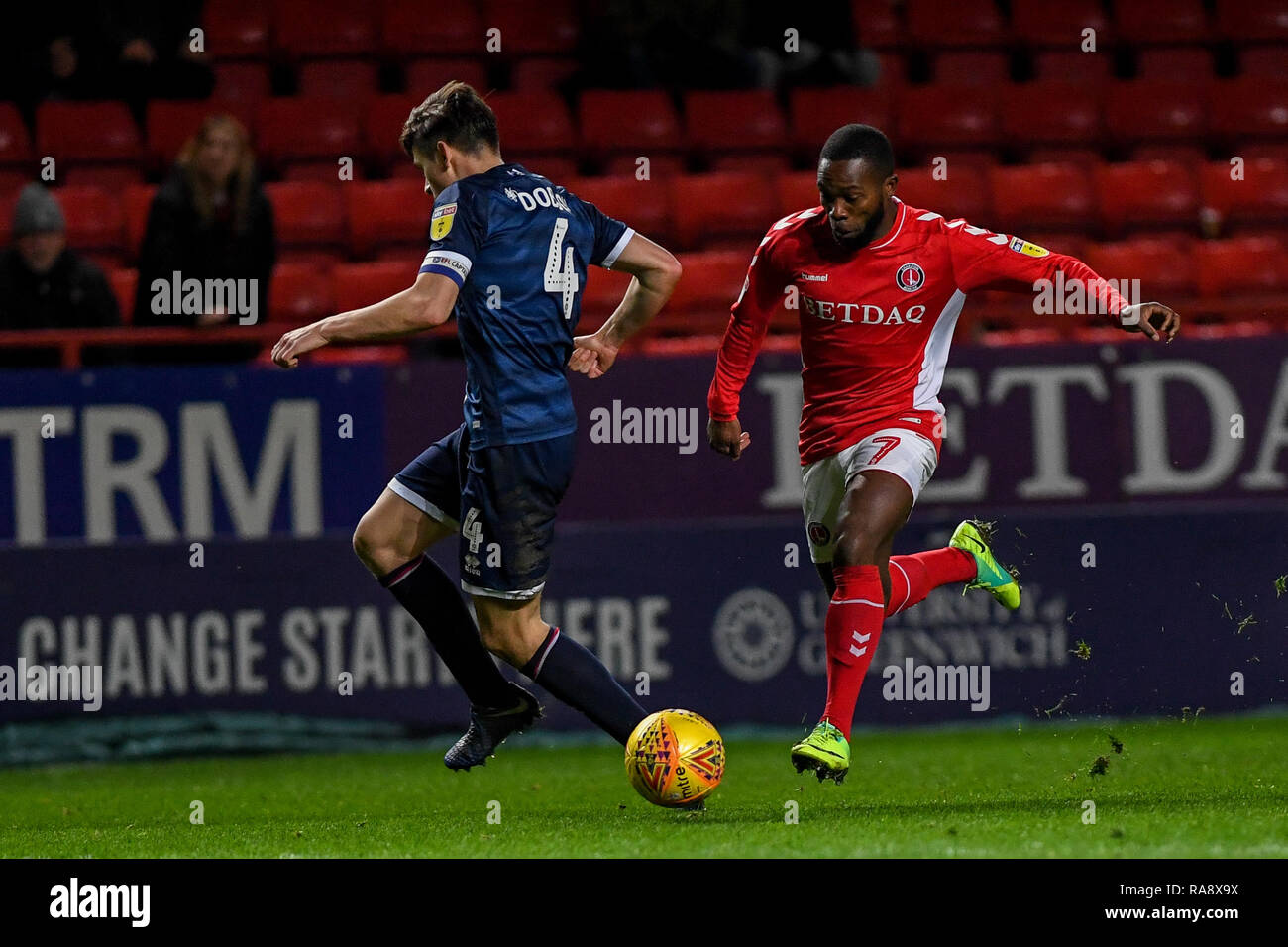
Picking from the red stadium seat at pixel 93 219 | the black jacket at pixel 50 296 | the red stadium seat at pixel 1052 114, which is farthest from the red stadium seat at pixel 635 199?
the black jacket at pixel 50 296

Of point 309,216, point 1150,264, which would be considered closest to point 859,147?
point 1150,264

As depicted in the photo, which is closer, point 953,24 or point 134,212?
point 134,212

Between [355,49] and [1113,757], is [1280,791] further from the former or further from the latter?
[355,49]

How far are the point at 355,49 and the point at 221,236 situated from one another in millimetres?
3476

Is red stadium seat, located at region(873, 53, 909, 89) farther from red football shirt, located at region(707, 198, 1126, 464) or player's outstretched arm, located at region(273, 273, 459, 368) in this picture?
player's outstretched arm, located at region(273, 273, 459, 368)

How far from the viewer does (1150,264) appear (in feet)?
34.8

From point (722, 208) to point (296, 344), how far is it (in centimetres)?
588

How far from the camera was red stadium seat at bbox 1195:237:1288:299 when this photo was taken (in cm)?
1062

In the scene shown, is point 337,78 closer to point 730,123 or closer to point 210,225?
point 730,123

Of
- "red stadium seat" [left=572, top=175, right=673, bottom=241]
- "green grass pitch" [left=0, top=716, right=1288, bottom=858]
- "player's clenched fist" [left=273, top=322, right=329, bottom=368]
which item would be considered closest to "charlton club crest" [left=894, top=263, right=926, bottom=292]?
"green grass pitch" [left=0, top=716, right=1288, bottom=858]

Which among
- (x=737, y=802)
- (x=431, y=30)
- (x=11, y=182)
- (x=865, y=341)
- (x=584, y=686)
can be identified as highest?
(x=431, y=30)

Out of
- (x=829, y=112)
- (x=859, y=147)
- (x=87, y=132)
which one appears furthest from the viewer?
(x=829, y=112)

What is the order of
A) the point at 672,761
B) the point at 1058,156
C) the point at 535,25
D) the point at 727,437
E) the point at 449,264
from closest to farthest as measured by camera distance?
the point at 449,264 < the point at 672,761 < the point at 727,437 < the point at 1058,156 < the point at 535,25

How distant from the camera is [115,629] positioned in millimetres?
8609
